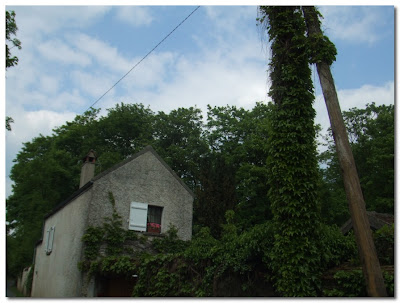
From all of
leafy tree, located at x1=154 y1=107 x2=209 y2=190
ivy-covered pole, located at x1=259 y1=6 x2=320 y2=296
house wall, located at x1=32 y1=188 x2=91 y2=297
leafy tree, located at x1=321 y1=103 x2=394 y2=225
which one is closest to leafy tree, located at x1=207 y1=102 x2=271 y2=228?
leafy tree, located at x1=154 y1=107 x2=209 y2=190

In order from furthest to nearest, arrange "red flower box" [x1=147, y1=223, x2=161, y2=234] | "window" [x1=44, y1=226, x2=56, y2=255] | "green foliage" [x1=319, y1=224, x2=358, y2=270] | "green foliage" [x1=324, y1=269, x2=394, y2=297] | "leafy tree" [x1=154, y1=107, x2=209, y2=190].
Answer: "leafy tree" [x1=154, y1=107, x2=209, y2=190] → "window" [x1=44, y1=226, x2=56, y2=255] → "red flower box" [x1=147, y1=223, x2=161, y2=234] → "green foliage" [x1=319, y1=224, x2=358, y2=270] → "green foliage" [x1=324, y1=269, x2=394, y2=297]

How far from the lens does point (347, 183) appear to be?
701cm

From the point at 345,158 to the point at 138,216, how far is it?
11526mm

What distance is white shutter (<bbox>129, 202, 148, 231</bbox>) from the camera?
54.7 ft

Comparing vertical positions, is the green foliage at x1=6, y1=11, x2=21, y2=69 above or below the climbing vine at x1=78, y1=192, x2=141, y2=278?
above

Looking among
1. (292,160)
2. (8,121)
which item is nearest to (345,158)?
(292,160)

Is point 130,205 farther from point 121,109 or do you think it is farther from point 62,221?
point 121,109

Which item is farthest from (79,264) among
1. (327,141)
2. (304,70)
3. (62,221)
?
(327,141)

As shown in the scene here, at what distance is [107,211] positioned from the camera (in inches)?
643

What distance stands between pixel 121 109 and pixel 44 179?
34.5 ft

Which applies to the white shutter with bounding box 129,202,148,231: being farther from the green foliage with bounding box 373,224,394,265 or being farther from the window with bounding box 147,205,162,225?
the green foliage with bounding box 373,224,394,265

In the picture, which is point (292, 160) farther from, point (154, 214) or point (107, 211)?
point (154, 214)

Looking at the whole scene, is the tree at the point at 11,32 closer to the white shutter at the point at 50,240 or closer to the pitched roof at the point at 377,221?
the white shutter at the point at 50,240

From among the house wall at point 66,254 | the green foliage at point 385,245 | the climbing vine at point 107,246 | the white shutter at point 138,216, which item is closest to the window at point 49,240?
the house wall at point 66,254
